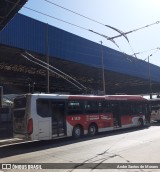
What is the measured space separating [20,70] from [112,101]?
16.8m

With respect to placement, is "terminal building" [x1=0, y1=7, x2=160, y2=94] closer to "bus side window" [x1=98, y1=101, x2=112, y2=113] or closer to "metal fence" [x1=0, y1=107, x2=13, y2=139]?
"bus side window" [x1=98, y1=101, x2=112, y2=113]

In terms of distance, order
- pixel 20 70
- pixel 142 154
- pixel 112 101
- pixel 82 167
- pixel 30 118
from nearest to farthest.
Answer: pixel 82 167 < pixel 142 154 < pixel 30 118 < pixel 112 101 < pixel 20 70

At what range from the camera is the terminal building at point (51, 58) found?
2555 cm

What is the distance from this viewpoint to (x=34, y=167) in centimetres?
967

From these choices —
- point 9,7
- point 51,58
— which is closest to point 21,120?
point 9,7

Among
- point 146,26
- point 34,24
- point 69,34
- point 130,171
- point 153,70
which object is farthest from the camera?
point 153,70

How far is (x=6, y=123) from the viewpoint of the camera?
23.0m

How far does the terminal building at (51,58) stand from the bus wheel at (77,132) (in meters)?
4.29

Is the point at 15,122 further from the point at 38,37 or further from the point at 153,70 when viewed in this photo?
the point at 153,70

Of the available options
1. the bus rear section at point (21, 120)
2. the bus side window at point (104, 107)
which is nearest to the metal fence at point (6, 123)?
the bus rear section at point (21, 120)

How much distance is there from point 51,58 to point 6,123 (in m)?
9.79

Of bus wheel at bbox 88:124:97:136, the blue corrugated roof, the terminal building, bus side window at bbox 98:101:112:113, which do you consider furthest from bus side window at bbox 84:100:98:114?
the blue corrugated roof

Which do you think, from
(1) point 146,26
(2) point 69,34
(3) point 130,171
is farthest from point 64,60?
(3) point 130,171

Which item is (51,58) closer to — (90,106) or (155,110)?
(155,110)
